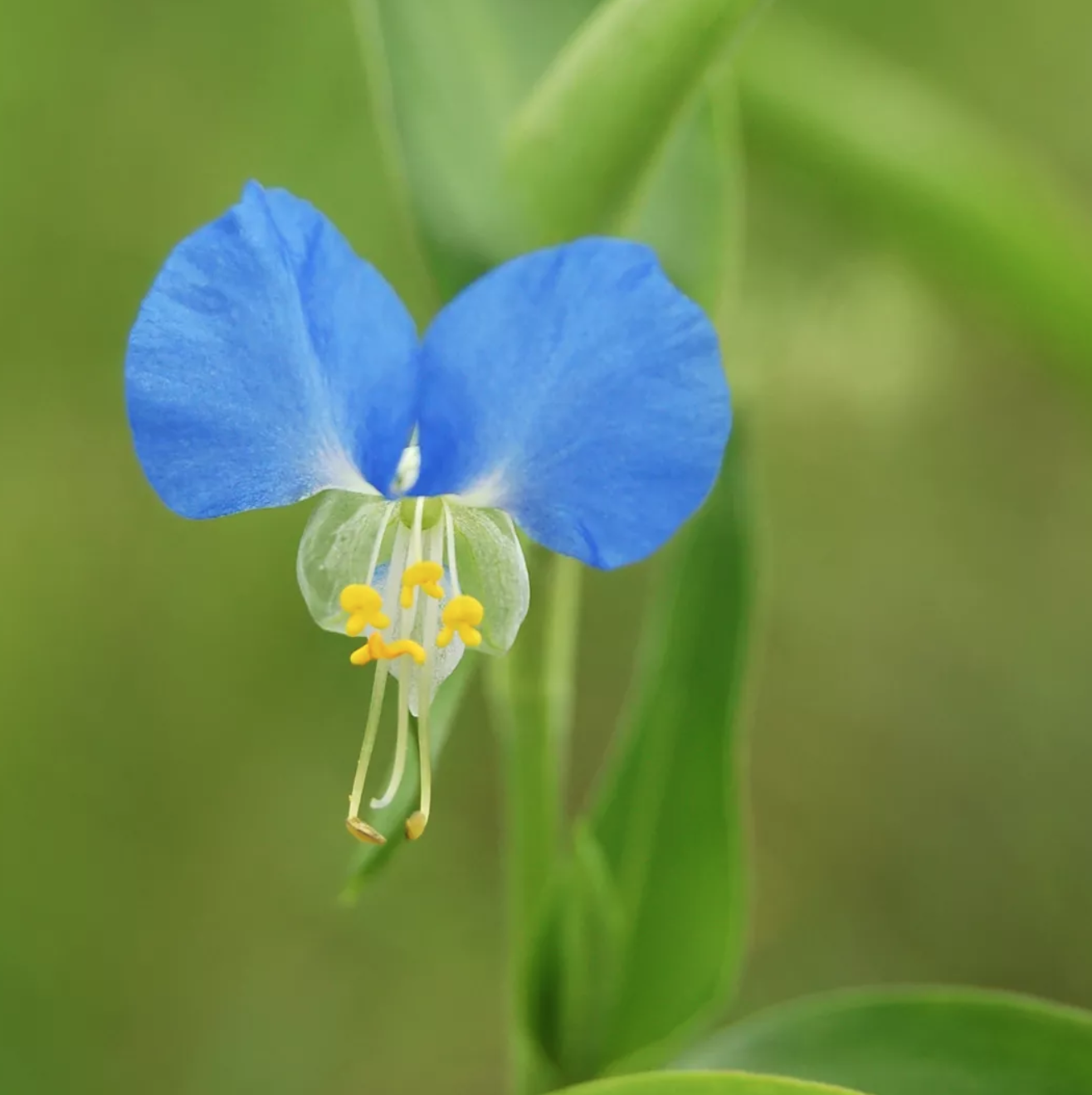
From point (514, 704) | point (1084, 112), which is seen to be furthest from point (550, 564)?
point (1084, 112)

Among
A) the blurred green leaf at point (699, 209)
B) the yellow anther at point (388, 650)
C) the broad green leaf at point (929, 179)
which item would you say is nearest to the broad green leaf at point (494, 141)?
the blurred green leaf at point (699, 209)

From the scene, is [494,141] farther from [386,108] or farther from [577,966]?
[577,966]

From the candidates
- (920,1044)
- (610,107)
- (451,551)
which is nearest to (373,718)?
(451,551)

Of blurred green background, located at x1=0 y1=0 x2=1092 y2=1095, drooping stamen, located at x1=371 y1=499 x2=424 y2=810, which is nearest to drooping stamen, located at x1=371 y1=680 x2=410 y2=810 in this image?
drooping stamen, located at x1=371 y1=499 x2=424 y2=810

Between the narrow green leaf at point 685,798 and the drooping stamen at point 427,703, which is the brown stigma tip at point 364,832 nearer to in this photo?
the drooping stamen at point 427,703

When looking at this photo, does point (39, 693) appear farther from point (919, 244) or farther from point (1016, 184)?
point (1016, 184)

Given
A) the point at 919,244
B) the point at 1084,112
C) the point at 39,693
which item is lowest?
the point at 39,693

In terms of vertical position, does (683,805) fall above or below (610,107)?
below
